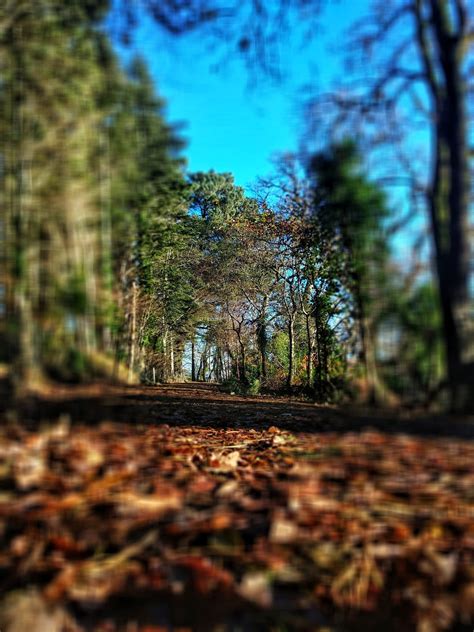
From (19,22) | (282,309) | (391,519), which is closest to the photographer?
(391,519)

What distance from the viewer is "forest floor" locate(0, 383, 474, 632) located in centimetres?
105

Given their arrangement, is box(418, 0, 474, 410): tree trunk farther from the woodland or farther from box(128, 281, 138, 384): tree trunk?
box(128, 281, 138, 384): tree trunk

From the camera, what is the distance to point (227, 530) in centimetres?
130

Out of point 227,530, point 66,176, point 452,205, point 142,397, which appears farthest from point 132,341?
point 452,205

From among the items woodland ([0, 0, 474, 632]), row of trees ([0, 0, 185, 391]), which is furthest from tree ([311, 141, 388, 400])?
row of trees ([0, 0, 185, 391])

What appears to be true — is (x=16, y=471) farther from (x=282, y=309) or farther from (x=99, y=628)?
(x=282, y=309)

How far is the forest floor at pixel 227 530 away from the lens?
105 centimetres

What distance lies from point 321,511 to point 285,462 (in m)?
0.84

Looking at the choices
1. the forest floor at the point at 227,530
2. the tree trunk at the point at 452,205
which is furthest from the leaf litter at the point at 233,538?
the tree trunk at the point at 452,205

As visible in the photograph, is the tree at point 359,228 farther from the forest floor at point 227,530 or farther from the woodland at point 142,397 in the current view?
the forest floor at point 227,530

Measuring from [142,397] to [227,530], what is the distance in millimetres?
924

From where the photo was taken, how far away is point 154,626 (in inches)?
39.7

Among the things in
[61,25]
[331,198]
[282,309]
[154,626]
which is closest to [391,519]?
[154,626]

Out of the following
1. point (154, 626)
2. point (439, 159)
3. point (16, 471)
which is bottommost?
point (154, 626)
